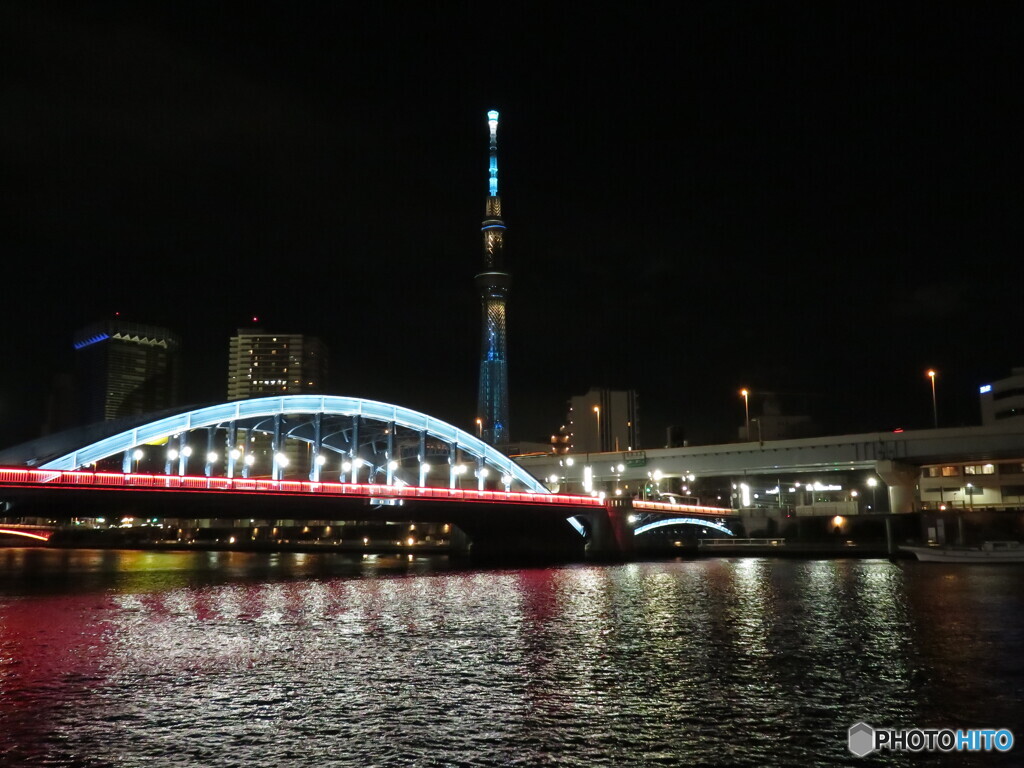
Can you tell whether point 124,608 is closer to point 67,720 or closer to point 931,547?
point 67,720

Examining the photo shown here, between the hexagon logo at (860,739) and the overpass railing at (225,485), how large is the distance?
49.1m

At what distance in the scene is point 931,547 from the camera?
8256cm

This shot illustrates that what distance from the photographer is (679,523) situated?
4171 inches

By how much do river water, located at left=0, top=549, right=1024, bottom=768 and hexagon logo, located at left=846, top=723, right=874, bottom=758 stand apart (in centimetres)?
38

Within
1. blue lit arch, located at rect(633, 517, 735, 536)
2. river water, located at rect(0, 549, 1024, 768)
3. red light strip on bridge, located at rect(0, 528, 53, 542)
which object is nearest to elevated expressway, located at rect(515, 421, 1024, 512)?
blue lit arch, located at rect(633, 517, 735, 536)

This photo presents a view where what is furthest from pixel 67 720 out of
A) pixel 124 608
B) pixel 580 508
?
pixel 580 508

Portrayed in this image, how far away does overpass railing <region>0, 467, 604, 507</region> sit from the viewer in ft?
180

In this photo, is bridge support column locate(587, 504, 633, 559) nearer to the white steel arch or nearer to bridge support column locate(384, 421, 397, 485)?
the white steel arch

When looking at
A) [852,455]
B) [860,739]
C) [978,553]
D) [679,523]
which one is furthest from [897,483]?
[860,739]

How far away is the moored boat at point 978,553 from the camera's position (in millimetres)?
73500

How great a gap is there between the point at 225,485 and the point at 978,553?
200 feet

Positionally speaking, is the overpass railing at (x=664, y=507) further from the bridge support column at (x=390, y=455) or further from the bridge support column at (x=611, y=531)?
the bridge support column at (x=390, y=455)

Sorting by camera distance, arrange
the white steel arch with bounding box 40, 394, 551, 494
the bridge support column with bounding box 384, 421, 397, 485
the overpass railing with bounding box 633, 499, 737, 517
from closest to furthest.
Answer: the white steel arch with bounding box 40, 394, 551, 494, the bridge support column with bounding box 384, 421, 397, 485, the overpass railing with bounding box 633, 499, 737, 517

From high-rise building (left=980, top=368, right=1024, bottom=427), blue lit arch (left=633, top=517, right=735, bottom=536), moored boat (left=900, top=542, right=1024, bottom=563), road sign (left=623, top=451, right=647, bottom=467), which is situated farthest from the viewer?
road sign (left=623, top=451, right=647, bottom=467)
